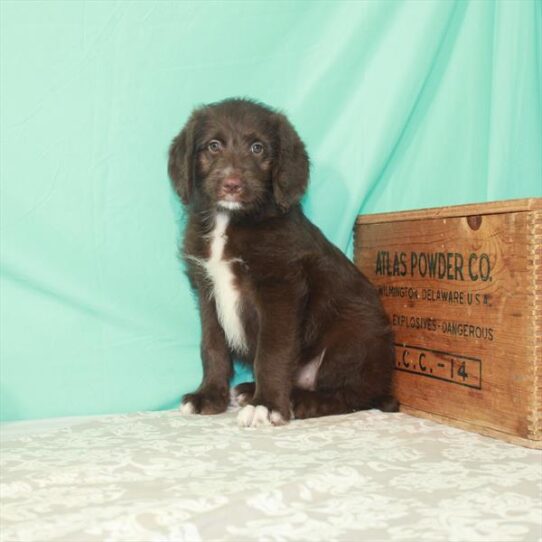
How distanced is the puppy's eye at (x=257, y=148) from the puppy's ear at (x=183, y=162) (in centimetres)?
28

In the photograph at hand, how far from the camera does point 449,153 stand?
4.38 metres

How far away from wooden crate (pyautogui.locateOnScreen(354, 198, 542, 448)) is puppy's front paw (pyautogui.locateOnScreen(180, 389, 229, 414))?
897 millimetres

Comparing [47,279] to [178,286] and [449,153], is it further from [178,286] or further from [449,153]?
[449,153]

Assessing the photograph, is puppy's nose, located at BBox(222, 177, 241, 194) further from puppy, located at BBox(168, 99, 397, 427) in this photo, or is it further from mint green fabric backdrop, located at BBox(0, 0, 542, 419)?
mint green fabric backdrop, located at BBox(0, 0, 542, 419)

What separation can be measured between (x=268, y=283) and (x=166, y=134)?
1.09 m

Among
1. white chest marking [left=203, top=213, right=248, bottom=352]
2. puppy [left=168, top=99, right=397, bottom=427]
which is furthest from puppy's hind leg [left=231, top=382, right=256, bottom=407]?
white chest marking [left=203, top=213, right=248, bottom=352]

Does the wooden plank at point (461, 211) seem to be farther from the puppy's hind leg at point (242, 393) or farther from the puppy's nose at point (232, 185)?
the puppy's hind leg at point (242, 393)

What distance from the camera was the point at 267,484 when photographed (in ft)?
7.54

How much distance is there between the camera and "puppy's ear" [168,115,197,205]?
3.46 meters

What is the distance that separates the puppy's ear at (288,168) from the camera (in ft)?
11.2

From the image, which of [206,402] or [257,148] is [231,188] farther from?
[206,402]

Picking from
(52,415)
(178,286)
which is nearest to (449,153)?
(178,286)

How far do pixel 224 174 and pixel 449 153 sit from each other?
167 centimetres

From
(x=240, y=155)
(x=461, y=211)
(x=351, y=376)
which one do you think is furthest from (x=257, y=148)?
(x=351, y=376)
